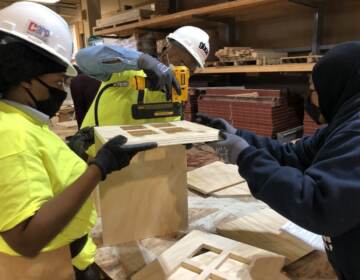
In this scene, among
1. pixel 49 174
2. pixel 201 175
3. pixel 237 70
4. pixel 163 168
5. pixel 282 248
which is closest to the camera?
pixel 49 174

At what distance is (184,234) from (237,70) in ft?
4.81

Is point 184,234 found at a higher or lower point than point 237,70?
lower

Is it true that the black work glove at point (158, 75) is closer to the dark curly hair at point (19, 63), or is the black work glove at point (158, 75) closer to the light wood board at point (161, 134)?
the light wood board at point (161, 134)

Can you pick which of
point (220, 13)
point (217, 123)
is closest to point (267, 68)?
point (220, 13)

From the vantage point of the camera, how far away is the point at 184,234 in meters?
1.24

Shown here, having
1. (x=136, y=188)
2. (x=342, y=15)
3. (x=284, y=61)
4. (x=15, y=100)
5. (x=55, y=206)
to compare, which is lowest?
(x=136, y=188)

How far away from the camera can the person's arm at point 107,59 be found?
153 centimetres

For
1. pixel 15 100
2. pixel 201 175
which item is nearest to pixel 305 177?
pixel 15 100

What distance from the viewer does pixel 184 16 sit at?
2609mm

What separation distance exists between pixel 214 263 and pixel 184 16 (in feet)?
7.07

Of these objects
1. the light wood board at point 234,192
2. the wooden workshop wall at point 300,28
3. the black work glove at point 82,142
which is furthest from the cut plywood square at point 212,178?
the wooden workshop wall at point 300,28

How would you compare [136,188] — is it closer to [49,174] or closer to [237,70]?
[49,174]

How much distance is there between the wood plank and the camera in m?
2.15

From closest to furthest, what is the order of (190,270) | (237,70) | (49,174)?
(49,174), (190,270), (237,70)
